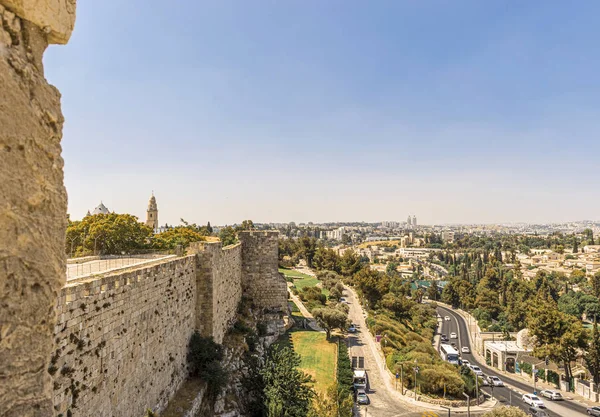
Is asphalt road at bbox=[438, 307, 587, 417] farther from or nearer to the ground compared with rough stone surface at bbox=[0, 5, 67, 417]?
nearer to the ground

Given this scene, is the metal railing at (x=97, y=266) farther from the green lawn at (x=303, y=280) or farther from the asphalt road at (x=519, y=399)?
the green lawn at (x=303, y=280)

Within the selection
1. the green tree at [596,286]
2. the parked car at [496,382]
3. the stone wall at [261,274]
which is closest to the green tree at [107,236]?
the stone wall at [261,274]

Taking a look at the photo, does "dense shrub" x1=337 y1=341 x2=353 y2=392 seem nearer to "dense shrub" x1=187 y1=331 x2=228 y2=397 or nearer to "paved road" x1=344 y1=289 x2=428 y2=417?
"paved road" x1=344 y1=289 x2=428 y2=417

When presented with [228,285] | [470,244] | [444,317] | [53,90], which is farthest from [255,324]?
[470,244]

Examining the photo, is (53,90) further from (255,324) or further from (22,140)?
(255,324)

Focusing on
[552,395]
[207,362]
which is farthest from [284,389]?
[552,395]

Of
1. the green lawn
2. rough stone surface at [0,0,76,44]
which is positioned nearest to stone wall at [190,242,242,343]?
rough stone surface at [0,0,76,44]
